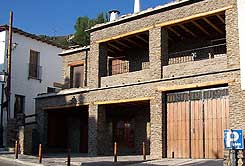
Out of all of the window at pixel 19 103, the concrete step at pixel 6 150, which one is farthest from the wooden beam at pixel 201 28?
the window at pixel 19 103

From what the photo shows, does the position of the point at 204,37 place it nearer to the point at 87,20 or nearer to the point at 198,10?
the point at 198,10

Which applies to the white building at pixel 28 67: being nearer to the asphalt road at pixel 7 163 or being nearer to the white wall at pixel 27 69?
the white wall at pixel 27 69

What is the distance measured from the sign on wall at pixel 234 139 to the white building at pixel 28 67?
2016 centimetres

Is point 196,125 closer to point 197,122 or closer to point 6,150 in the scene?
point 197,122

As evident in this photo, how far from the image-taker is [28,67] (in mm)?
31234

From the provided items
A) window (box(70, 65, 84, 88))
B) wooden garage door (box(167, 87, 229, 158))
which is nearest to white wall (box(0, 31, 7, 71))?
window (box(70, 65, 84, 88))

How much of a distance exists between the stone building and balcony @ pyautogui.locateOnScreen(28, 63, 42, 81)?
436cm

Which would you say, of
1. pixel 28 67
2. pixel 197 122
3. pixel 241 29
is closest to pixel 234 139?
pixel 197 122

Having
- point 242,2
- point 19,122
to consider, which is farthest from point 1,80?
point 242,2

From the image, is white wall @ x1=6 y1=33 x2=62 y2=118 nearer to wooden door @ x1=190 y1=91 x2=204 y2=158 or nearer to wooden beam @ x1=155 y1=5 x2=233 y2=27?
wooden beam @ x1=155 y1=5 x2=233 y2=27

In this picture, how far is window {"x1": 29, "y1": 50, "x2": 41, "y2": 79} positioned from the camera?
3161cm

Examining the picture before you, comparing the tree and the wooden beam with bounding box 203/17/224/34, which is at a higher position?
the tree

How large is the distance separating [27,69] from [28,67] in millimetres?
211

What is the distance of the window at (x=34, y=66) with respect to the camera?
104 ft
